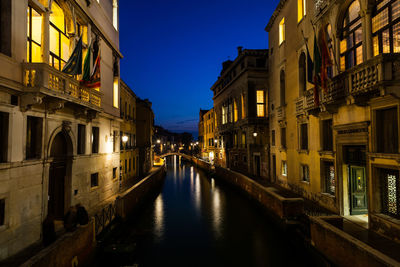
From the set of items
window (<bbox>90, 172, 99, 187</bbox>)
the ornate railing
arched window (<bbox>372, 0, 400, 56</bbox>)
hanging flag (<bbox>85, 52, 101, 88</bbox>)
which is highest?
arched window (<bbox>372, 0, 400, 56</bbox>)

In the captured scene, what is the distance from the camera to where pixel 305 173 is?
16.5 metres

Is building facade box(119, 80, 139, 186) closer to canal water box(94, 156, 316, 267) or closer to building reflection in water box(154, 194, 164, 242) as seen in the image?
building reflection in water box(154, 194, 164, 242)

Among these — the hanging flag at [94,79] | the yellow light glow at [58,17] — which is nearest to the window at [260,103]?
the hanging flag at [94,79]

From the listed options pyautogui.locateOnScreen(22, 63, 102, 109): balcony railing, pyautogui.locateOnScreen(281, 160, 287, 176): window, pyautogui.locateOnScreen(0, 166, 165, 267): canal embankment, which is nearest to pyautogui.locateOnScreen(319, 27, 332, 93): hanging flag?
pyautogui.locateOnScreen(281, 160, 287, 176): window

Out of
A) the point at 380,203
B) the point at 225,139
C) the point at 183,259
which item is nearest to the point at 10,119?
the point at 183,259

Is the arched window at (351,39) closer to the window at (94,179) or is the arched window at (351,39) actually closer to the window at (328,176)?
the window at (328,176)

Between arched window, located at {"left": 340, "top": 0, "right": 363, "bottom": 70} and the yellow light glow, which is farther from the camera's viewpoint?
the yellow light glow

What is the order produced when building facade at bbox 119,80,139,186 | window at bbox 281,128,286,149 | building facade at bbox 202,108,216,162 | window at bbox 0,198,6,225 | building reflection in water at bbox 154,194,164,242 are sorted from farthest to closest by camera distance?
building facade at bbox 202,108,216,162 → building facade at bbox 119,80,139,186 → window at bbox 281,128,286,149 → building reflection in water at bbox 154,194,164,242 → window at bbox 0,198,6,225

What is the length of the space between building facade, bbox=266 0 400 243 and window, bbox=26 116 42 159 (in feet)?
40.2

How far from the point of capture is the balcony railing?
852 centimetres

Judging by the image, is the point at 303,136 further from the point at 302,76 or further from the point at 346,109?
the point at 346,109

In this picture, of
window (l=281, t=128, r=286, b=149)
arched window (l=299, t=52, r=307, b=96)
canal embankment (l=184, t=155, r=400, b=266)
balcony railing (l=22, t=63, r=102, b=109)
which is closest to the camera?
canal embankment (l=184, t=155, r=400, b=266)

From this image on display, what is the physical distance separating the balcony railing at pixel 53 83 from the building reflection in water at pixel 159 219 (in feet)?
26.2

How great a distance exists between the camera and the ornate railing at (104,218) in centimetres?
1091
